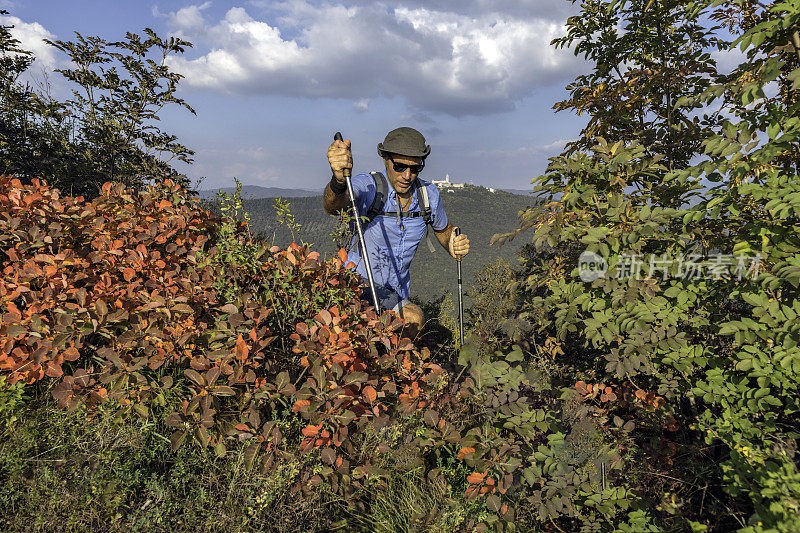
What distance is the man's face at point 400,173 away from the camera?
3.92 meters

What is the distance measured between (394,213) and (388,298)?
0.80 m

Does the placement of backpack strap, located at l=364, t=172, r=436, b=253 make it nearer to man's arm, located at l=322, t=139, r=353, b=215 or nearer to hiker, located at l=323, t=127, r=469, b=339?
hiker, located at l=323, t=127, r=469, b=339

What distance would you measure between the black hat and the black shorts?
1251mm

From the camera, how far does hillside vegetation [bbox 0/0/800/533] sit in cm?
206

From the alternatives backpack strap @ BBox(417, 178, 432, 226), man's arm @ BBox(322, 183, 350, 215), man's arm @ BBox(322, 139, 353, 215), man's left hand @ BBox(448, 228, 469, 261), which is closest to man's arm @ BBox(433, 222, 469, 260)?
man's left hand @ BBox(448, 228, 469, 261)

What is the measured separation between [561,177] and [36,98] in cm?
665

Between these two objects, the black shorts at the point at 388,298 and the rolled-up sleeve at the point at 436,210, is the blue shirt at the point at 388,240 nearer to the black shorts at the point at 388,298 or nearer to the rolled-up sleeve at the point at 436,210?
the black shorts at the point at 388,298

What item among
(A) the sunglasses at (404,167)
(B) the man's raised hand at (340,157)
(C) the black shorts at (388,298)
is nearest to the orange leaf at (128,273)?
(B) the man's raised hand at (340,157)

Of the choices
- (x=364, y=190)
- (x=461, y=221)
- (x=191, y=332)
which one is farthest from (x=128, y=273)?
(x=461, y=221)

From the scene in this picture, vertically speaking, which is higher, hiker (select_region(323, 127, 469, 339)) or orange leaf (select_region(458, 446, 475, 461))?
hiker (select_region(323, 127, 469, 339))

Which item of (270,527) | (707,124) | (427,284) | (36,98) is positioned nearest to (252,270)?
(270,527)

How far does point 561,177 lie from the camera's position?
2.91 meters

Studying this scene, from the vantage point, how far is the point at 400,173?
396 cm

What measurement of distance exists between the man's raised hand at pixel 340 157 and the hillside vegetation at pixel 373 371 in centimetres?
75
